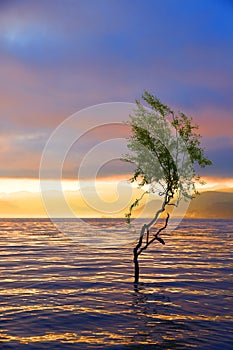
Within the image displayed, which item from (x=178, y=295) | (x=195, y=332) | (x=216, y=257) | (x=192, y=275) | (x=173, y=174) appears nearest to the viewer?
(x=195, y=332)

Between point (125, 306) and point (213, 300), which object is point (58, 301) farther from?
point (213, 300)

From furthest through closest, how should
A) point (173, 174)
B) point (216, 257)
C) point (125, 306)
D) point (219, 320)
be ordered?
point (216, 257) < point (173, 174) < point (125, 306) < point (219, 320)

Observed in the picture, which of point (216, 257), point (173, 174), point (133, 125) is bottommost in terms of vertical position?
point (216, 257)

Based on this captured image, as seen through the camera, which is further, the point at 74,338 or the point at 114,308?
the point at 114,308

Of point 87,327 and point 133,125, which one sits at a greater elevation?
point 133,125

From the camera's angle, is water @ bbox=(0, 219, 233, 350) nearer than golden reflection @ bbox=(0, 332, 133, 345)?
No

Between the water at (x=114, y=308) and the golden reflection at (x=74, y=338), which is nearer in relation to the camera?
the golden reflection at (x=74, y=338)

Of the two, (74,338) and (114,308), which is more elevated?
(74,338)

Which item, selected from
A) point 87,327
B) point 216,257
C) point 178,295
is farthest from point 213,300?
point 216,257

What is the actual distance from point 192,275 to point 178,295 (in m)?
10.5

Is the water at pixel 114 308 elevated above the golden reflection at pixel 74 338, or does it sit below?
below

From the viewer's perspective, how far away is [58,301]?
26.4 metres

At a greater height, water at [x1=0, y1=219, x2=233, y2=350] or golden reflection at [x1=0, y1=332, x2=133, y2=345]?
golden reflection at [x1=0, y1=332, x2=133, y2=345]

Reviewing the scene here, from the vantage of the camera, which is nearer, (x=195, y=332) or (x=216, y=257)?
(x=195, y=332)
